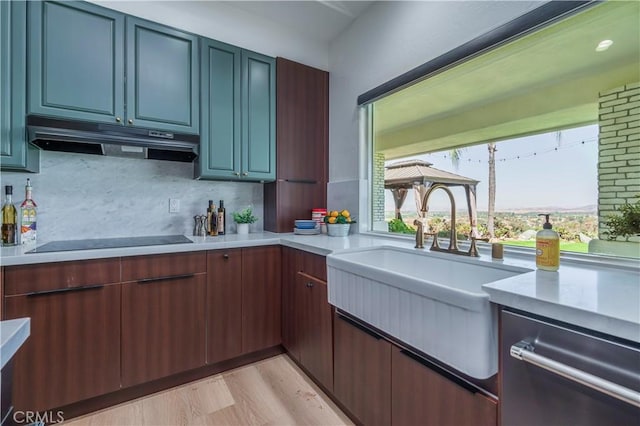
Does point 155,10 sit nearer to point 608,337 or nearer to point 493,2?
point 493,2

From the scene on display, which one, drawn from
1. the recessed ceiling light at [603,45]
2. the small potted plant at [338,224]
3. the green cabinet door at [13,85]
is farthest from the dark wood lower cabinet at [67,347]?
the recessed ceiling light at [603,45]

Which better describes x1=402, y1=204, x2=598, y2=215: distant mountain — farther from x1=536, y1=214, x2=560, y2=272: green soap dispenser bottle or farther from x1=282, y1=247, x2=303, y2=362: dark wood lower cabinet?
x1=282, y1=247, x2=303, y2=362: dark wood lower cabinet

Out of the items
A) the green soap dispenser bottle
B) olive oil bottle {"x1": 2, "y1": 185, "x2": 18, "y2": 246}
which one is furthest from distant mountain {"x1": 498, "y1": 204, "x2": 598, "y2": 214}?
olive oil bottle {"x1": 2, "y1": 185, "x2": 18, "y2": 246}

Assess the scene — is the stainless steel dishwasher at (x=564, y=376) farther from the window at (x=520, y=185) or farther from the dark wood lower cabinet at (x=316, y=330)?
the dark wood lower cabinet at (x=316, y=330)

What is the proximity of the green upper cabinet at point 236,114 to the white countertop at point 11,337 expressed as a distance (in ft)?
5.42

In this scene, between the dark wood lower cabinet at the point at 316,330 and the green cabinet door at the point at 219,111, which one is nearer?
the dark wood lower cabinet at the point at 316,330

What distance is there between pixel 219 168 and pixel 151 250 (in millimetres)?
788

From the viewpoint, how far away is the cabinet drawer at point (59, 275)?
1380mm

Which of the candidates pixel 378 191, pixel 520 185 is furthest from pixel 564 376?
pixel 378 191

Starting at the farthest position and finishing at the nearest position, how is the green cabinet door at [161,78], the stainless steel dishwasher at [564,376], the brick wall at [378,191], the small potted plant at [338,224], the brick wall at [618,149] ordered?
the brick wall at [378,191] < the small potted plant at [338,224] < the green cabinet door at [161,78] < the brick wall at [618,149] < the stainless steel dishwasher at [564,376]

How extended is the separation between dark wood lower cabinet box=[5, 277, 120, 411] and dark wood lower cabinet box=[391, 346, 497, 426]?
59.8 inches

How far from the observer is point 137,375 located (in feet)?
5.44

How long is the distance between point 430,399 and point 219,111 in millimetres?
2174

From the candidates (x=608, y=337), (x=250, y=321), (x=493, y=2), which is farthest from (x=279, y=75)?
(x=608, y=337)
